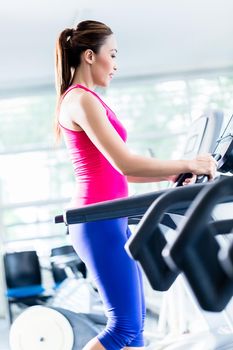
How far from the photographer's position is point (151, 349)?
7.96 ft

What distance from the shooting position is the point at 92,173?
4.90ft

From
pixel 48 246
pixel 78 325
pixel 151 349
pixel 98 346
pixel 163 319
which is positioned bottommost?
pixel 48 246

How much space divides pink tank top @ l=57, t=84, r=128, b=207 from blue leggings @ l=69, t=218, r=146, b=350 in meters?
0.09

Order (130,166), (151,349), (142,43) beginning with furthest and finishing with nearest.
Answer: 1. (142,43)
2. (151,349)
3. (130,166)

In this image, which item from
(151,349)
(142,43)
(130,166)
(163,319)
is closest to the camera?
(130,166)

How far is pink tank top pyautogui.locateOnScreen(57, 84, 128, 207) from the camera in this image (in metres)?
1.48

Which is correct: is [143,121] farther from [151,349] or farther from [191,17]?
[151,349]

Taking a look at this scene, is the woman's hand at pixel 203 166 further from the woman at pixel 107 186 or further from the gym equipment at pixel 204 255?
the gym equipment at pixel 204 255

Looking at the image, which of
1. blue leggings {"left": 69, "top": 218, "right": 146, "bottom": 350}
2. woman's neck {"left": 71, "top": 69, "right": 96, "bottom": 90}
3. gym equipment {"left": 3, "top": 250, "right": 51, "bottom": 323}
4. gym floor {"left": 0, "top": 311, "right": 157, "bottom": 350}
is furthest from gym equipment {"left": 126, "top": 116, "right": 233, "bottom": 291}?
gym equipment {"left": 3, "top": 250, "right": 51, "bottom": 323}

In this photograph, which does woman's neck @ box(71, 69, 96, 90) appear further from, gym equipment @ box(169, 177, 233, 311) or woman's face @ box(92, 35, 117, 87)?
gym equipment @ box(169, 177, 233, 311)

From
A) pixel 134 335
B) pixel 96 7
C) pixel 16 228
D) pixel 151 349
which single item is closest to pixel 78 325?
pixel 151 349

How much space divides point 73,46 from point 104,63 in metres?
0.11

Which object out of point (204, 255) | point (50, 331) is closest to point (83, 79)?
point (204, 255)

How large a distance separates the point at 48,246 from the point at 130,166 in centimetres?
463
